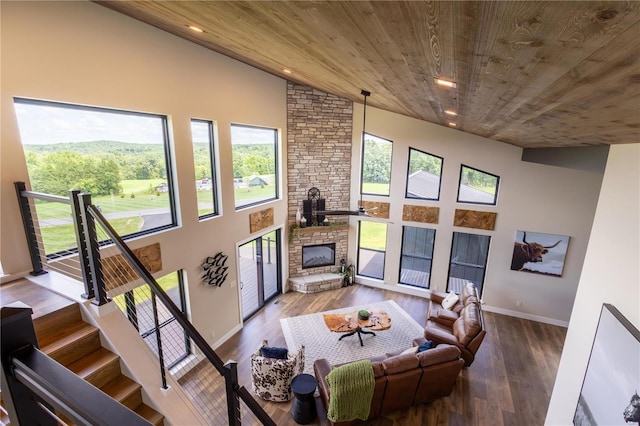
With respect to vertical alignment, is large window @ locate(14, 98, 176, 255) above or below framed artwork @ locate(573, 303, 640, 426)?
above

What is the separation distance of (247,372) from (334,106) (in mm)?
6888

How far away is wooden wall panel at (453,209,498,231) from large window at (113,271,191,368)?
6.82 m

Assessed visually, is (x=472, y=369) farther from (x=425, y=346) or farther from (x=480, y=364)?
(x=425, y=346)

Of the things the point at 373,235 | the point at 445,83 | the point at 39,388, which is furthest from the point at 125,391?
the point at 373,235

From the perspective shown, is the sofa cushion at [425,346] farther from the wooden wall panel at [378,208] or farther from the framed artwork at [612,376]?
the wooden wall panel at [378,208]

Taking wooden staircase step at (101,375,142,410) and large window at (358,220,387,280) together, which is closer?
wooden staircase step at (101,375,142,410)

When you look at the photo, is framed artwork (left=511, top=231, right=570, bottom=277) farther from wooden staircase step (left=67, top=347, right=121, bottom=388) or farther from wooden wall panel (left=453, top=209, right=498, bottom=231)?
wooden staircase step (left=67, top=347, right=121, bottom=388)

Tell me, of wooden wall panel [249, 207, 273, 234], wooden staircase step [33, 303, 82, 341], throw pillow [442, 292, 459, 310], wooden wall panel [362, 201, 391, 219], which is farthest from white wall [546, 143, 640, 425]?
wooden wall panel [249, 207, 273, 234]

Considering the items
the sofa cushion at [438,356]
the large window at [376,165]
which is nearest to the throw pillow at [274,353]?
the sofa cushion at [438,356]

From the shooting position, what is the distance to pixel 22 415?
913 mm

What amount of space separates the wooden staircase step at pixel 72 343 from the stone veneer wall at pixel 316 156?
6281 mm

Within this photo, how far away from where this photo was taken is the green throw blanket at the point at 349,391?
4227 millimetres

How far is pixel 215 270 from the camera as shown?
20.0 ft

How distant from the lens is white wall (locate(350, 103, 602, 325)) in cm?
682
